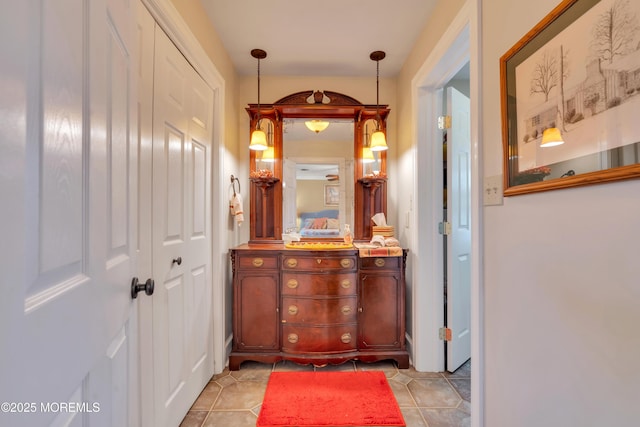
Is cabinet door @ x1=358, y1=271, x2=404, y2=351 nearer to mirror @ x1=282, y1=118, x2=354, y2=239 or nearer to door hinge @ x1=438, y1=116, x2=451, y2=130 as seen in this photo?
mirror @ x1=282, y1=118, x2=354, y2=239

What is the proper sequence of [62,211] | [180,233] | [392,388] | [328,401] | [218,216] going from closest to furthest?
[62,211] → [180,233] → [328,401] → [392,388] → [218,216]

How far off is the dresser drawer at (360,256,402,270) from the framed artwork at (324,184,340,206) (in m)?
0.66

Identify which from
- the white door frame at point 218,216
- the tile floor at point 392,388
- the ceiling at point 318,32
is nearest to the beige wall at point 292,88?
the ceiling at point 318,32

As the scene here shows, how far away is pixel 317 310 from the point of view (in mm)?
2102

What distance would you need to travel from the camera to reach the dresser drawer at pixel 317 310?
6.89ft

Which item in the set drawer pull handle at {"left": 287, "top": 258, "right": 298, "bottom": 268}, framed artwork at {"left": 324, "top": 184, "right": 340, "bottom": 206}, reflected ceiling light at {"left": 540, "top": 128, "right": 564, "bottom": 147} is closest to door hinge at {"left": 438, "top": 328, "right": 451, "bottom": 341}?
drawer pull handle at {"left": 287, "top": 258, "right": 298, "bottom": 268}

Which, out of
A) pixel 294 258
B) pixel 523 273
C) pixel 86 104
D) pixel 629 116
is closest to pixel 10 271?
pixel 86 104

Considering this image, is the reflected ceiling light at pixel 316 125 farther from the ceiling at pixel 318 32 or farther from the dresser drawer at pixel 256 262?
the dresser drawer at pixel 256 262

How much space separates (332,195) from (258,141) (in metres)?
0.81

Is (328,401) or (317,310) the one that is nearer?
(328,401)

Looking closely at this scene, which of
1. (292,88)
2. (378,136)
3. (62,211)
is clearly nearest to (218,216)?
(292,88)

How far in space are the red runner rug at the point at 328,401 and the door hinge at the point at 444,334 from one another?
533mm

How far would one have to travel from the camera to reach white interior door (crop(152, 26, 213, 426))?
53.9 inches

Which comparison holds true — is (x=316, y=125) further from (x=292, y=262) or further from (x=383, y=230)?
(x=292, y=262)
